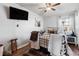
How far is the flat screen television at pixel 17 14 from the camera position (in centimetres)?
171

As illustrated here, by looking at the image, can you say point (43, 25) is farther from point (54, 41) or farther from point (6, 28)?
point (6, 28)

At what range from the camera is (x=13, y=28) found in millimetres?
1739

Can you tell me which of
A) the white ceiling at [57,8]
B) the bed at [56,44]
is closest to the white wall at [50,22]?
the white ceiling at [57,8]

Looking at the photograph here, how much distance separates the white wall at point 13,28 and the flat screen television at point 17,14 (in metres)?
0.06

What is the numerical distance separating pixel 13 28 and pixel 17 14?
27 centimetres

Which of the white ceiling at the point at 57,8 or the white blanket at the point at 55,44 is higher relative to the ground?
the white ceiling at the point at 57,8

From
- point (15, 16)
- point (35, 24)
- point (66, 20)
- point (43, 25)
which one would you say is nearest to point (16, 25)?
point (15, 16)

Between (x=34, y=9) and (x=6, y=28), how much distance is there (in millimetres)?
624

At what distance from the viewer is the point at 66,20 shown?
5.70 ft

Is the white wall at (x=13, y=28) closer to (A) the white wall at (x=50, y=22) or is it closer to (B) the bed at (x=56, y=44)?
(A) the white wall at (x=50, y=22)

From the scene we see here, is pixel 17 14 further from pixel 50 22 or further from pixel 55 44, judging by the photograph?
pixel 55 44

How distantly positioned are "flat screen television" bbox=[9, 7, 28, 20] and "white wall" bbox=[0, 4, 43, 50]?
0.06m

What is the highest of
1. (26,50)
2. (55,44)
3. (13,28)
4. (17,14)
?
(17,14)

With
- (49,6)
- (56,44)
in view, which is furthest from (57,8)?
(56,44)
